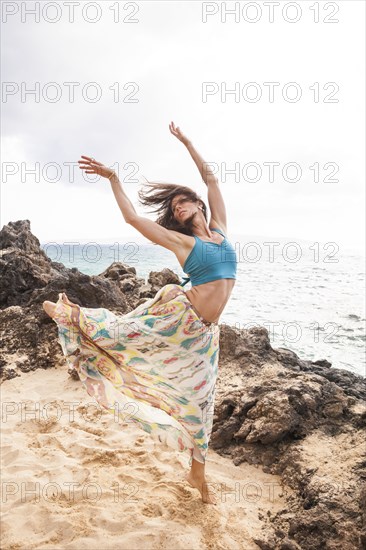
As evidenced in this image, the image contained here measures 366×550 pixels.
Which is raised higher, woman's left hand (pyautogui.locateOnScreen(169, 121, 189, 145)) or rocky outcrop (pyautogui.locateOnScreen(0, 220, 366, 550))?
woman's left hand (pyautogui.locateOnScreen(169, 121, 189, 145))

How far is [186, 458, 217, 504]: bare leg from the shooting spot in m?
3.12

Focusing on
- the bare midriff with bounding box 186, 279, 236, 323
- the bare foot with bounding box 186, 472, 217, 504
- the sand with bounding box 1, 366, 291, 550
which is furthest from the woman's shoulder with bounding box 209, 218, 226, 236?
the sand with bounding box 1, 366, 291, 550

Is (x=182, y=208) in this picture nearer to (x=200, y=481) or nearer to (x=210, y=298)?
(x=210, y=298)

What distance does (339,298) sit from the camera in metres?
21.9

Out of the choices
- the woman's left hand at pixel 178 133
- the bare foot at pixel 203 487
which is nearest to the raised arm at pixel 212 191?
the woman's left hand at pixel 178 133

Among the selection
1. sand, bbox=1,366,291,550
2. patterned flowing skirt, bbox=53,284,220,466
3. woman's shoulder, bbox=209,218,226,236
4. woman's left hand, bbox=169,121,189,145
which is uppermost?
woman's left hand, bbox=169,121,189,145

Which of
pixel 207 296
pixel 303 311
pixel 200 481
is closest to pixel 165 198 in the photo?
pixel 207 296

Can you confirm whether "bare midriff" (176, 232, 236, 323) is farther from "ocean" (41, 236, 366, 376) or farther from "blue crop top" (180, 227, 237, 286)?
"ocean" (41, 236, 366, 376)

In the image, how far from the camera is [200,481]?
3.14 meters

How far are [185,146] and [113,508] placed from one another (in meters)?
2.82

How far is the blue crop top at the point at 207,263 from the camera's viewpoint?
2996 mm

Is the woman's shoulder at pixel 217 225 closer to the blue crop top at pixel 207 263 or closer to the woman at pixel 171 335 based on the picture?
the woman at pixel 171 335

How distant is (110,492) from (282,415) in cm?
160

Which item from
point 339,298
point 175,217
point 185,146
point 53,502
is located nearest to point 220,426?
point 53,502
